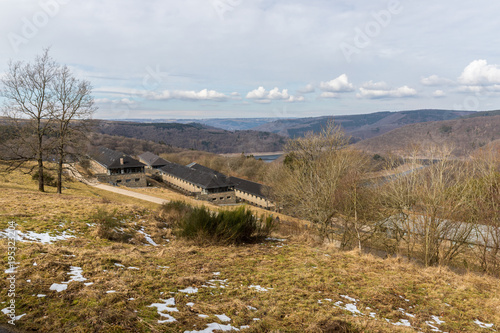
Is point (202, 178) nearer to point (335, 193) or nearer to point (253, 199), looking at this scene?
point (253, 199)

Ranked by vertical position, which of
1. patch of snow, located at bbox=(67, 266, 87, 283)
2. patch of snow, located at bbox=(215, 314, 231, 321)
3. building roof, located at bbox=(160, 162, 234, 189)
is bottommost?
building roof, located at bbox=(160, 162, 234, 189)

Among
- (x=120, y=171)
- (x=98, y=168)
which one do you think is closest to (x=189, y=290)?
(x=120, y=171)

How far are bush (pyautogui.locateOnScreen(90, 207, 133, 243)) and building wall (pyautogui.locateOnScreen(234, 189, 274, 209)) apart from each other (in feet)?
116

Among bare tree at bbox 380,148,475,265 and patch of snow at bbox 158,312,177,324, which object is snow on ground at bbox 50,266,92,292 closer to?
patch of snow at bbox 158,312,177,324

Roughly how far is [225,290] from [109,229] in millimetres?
6370

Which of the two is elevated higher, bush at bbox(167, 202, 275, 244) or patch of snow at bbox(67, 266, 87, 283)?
patch of snow at bbox(67, 266, 87, 283)

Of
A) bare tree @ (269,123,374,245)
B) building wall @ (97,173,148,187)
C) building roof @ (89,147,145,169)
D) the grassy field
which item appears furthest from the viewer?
building roof @ (89,147,145,169)

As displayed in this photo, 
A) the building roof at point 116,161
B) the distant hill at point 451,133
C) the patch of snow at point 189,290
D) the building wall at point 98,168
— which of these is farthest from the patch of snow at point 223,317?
the distant hill at point 451,133

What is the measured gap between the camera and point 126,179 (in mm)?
46062

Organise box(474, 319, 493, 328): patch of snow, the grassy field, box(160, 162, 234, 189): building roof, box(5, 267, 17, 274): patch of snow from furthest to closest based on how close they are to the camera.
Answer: box(160, 162, 234, 189): building roof < box(474, 319, 493, 328): patch of snow < box(5, 267, 17, 274): patch of snow < the grassy field

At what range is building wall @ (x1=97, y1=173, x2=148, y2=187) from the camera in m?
43.5

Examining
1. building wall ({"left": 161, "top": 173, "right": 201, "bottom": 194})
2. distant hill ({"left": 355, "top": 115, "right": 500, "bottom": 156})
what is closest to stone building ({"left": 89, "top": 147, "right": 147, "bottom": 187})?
building wall ({"left": 161, "top": 173, "right": 201, "bottom": 194})

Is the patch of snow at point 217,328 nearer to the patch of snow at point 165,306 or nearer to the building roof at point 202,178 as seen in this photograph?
the patch of snow at point 165,306

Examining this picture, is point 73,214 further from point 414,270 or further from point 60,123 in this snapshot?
point 414,270
